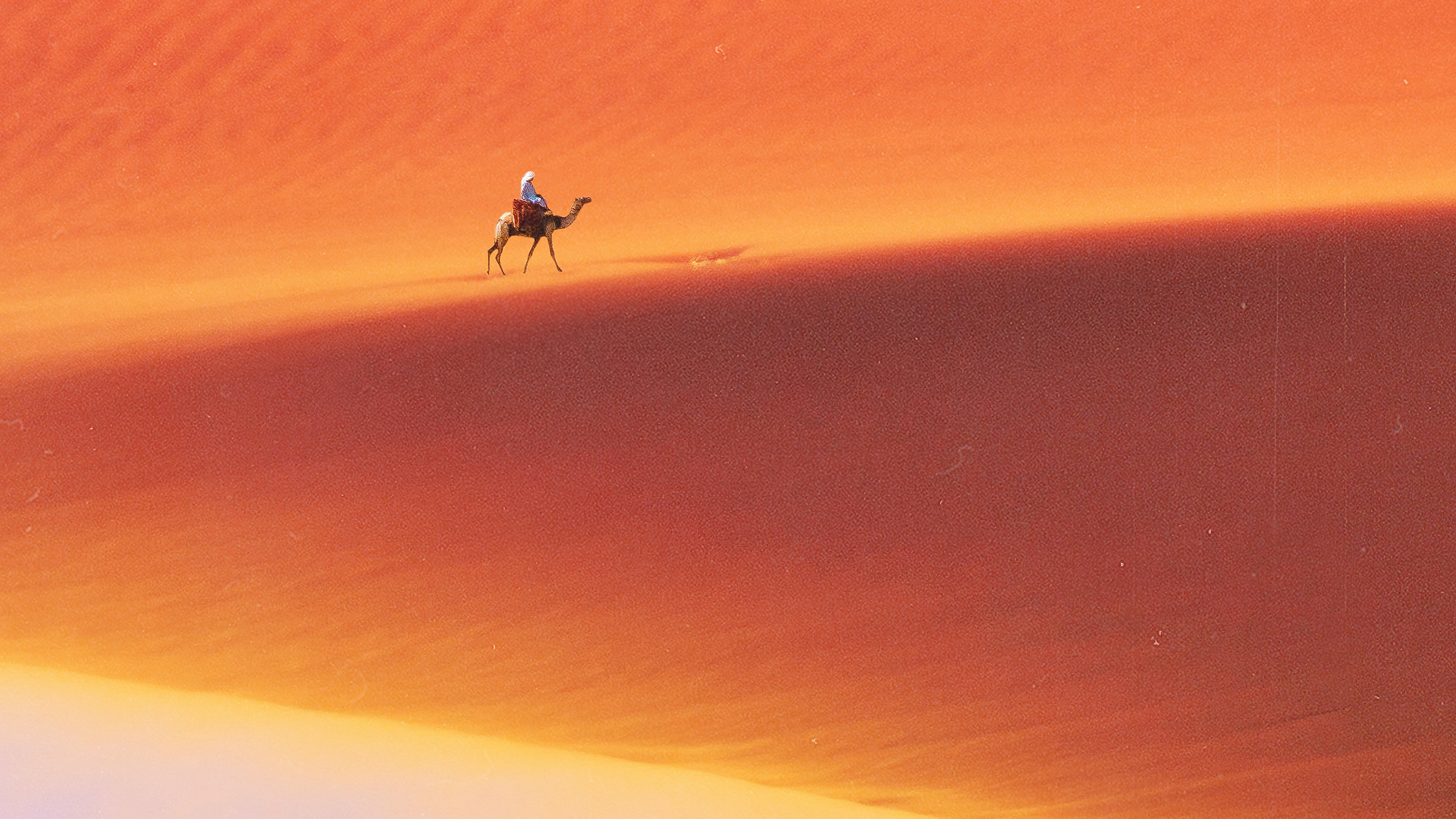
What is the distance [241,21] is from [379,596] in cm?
1209

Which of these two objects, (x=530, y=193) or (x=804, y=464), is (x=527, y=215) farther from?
(x=804, y=464)

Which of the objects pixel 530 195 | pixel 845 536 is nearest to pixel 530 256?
pixel 530 195

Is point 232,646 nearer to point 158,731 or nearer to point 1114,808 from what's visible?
point 158,731

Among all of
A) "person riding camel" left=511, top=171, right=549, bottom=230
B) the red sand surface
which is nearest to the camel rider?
"person riding camel" left=511, top=171, right=549, bottom=230

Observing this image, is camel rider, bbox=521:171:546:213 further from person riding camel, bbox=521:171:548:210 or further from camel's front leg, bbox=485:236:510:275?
camel's front leg, bbox=485:236:510:275

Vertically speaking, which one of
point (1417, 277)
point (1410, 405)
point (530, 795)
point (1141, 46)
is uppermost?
point (1141, 46)

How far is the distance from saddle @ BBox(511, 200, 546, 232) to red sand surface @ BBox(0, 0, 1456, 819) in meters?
0.52

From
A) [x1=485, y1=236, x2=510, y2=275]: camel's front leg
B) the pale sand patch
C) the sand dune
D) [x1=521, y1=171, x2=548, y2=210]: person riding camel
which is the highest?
[x1=521, y1=171, x2=548, y2=210]: person riding camel

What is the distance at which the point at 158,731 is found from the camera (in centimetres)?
435

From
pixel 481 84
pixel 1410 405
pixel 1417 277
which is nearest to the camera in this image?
pixel 1410 405

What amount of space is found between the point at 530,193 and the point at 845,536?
5.04m

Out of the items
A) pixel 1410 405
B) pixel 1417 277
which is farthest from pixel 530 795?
pixel 1417 277

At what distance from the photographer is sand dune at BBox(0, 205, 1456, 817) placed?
14.4 ft

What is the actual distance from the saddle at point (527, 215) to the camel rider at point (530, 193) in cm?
2
